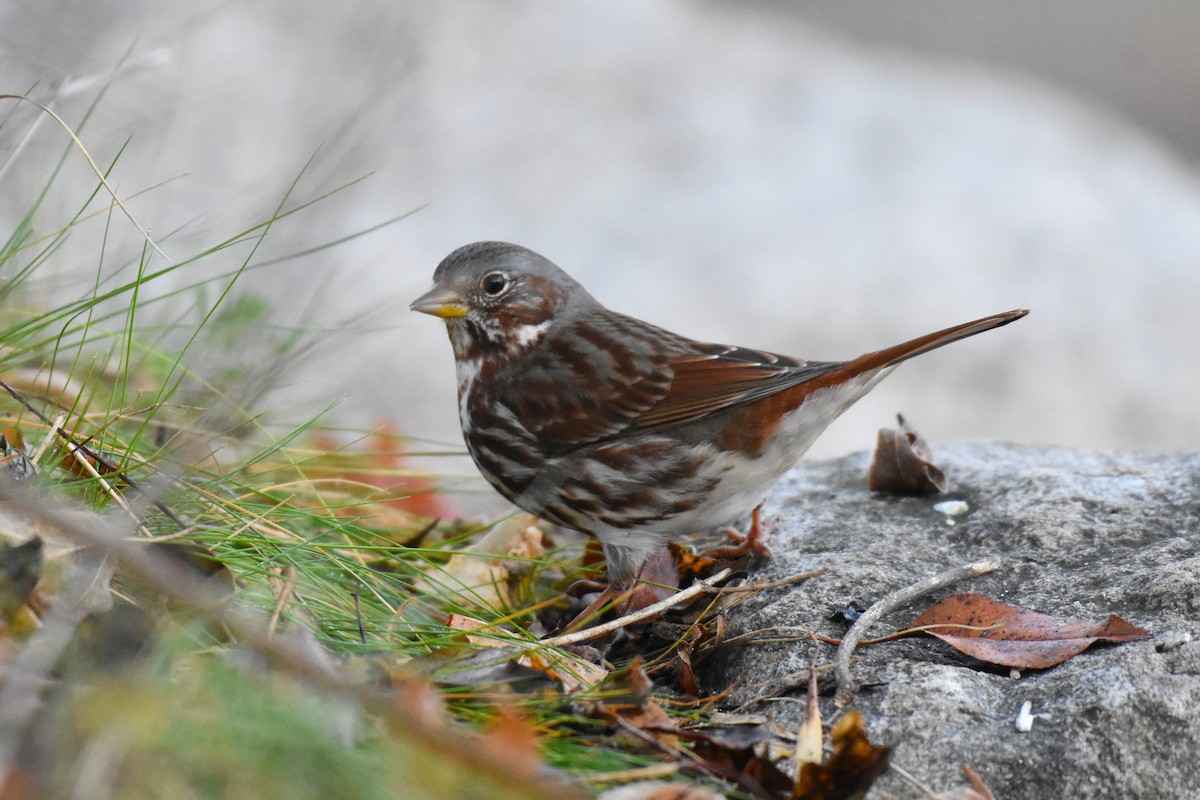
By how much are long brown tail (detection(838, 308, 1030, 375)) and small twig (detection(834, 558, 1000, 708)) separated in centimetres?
61

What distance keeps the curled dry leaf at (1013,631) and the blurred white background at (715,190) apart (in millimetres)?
3647

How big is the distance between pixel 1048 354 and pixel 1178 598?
5117 millimetres

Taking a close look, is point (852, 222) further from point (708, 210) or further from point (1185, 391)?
point (1185, 391)

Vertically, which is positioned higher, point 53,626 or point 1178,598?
point 1178,598


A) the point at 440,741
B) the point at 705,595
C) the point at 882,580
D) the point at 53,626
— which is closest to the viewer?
the point at 440,741

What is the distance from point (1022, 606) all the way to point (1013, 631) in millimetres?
216

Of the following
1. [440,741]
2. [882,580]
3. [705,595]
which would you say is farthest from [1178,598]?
[440,741]

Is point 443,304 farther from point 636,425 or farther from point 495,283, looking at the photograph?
point 636,425

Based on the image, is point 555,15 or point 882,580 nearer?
point 882,580

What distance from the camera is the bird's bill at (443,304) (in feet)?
13.6

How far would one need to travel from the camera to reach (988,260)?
26.9 ft

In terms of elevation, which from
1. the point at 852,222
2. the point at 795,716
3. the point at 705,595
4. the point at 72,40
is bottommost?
the point at 795,716

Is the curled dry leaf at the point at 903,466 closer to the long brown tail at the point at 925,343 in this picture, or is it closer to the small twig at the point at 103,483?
the long brown tail at the point at 925,343

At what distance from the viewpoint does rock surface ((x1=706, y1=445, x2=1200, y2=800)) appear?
253 cm
